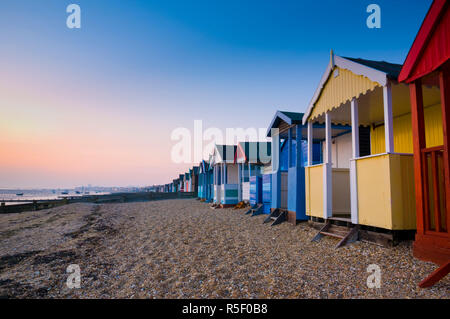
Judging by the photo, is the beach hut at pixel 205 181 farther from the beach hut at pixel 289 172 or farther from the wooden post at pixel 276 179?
the wooden post at pixel 276 179

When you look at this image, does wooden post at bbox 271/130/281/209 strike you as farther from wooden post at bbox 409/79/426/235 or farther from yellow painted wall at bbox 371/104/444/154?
wooden post at bbox 409/79/426/235

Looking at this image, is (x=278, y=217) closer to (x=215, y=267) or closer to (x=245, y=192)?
(x=215, y=267)

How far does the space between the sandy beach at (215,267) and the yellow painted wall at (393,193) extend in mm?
497

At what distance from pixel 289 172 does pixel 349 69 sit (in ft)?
14.1

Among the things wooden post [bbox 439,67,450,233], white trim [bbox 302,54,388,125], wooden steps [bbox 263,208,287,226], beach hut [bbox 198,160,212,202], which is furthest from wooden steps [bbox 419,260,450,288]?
beach hut [bbox 198,160,212,202]

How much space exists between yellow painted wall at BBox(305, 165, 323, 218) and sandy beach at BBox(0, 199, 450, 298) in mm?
611

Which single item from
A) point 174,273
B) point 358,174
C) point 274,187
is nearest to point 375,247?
point 358,174

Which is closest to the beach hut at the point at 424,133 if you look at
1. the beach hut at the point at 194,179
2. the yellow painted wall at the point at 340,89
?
the yellow painted wall at the point at 340,89

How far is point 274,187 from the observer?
38.5 feet

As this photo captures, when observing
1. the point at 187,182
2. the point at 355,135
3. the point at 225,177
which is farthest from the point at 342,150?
the point at 187,182

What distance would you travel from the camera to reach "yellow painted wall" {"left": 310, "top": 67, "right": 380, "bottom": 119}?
6.70 meters

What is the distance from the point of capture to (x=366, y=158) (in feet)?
20.7
